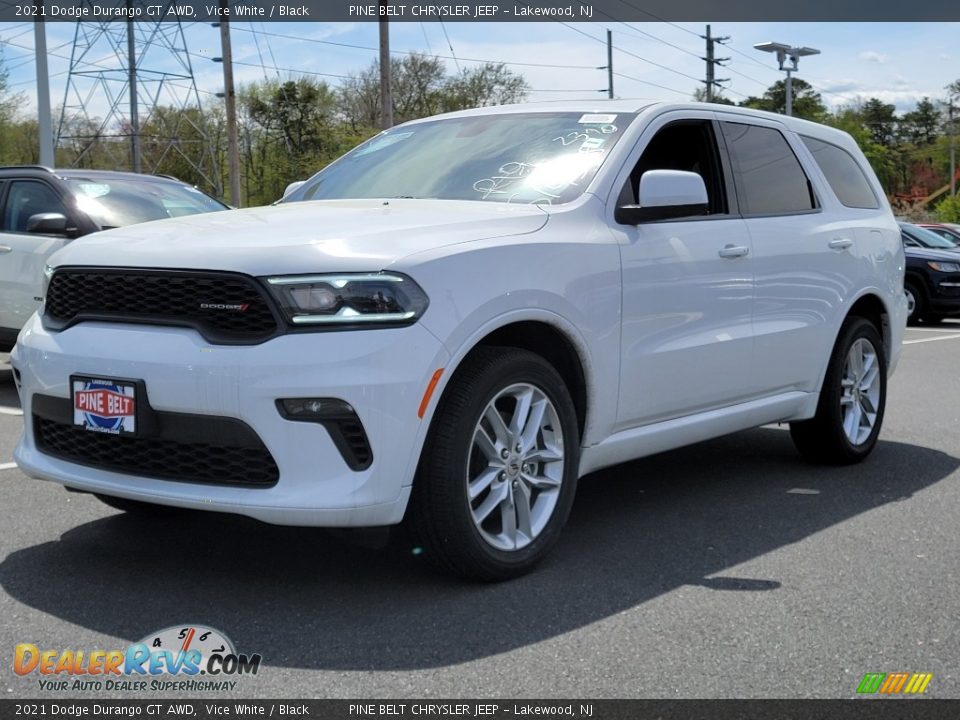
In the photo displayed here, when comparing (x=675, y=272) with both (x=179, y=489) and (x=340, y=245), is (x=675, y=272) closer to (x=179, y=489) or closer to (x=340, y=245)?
(x=340, y=245)

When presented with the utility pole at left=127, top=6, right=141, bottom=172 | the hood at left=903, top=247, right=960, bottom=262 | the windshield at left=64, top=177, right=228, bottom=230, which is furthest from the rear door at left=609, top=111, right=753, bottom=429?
the utility pole at left=127, top=6, right=141, bottom=172

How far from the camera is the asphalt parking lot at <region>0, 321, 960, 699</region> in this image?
3424 mm

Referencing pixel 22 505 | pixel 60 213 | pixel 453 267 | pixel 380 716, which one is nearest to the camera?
pixel 380 716

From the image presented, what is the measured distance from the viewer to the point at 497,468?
4.23m

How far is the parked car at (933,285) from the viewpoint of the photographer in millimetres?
17750

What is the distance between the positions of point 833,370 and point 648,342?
6.19 ft

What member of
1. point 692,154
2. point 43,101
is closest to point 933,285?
point 692,154

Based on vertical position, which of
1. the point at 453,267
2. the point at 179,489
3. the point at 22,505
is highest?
the point at 453,267

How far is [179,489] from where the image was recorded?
12.8ft

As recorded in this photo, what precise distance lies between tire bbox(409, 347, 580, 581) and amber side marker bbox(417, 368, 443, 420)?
14 cm

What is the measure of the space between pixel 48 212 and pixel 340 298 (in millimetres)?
6357

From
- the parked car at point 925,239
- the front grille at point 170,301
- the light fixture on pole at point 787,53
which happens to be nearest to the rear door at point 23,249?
the front grille at point 170,301

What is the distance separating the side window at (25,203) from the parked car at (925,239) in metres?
13.5

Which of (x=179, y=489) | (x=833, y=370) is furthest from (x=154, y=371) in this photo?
(x=833, y=370)
